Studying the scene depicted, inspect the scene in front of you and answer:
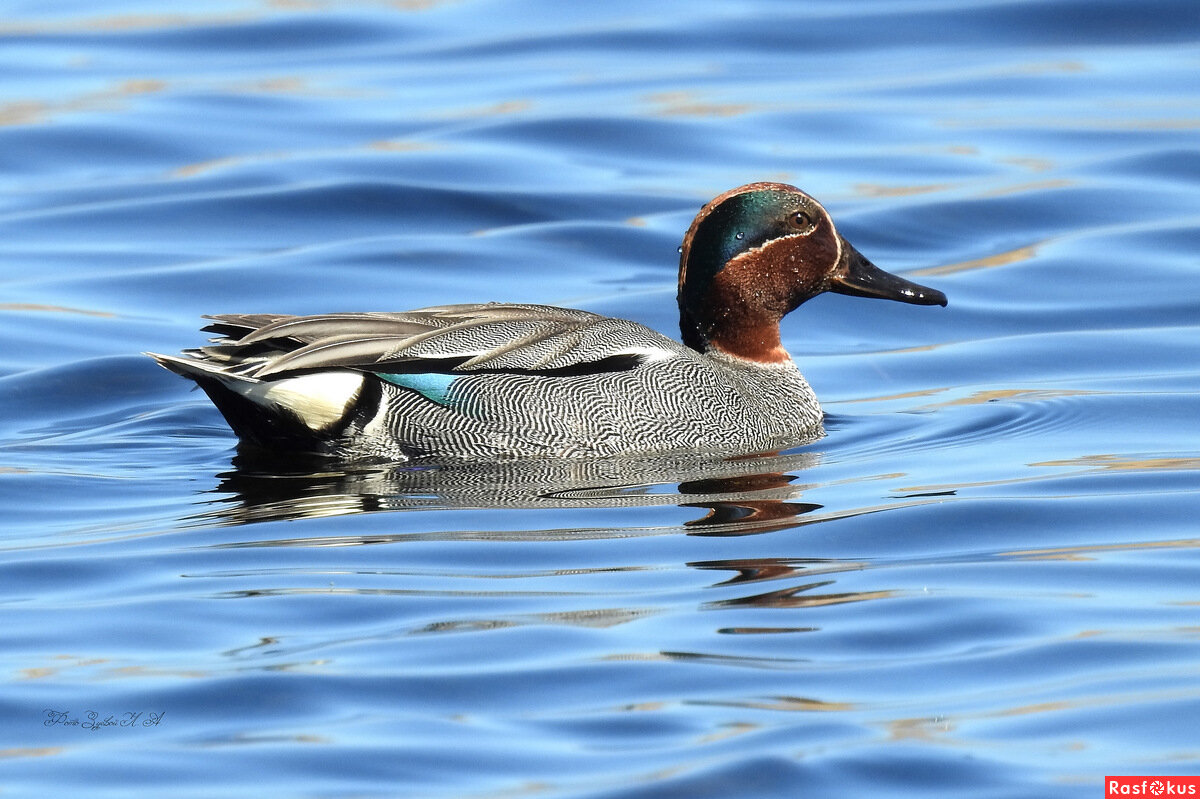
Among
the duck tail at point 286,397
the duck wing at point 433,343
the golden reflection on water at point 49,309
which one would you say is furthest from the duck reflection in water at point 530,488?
the golden reflection on water at point 49,309

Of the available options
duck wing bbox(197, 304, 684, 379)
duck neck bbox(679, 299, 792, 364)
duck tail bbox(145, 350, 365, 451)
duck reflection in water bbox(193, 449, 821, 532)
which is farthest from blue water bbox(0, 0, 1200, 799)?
duck neck bbox(679, 299, 792, 364)

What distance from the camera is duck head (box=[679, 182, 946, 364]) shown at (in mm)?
8375

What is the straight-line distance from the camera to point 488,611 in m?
5.54

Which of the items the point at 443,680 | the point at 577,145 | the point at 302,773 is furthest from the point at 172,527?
the point at 577,145

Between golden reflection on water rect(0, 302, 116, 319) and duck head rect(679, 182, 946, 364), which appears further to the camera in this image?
golden reflection on water rect(0, 302, 116, 319)

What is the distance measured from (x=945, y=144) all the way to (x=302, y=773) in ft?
35.5

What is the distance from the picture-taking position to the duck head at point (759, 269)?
330 inches

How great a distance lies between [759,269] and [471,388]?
1515mm

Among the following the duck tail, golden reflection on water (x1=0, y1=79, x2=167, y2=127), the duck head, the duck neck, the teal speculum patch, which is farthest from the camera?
golden reflection on water (x1=0, y1=79, x2=167, y2=127)

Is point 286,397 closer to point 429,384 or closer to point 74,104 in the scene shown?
point 429,384

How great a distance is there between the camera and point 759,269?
848 cm

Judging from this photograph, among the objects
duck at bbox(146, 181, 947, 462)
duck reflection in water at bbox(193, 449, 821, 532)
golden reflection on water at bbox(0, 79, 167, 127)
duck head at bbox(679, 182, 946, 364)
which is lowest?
duck reflection in water at bbox(193, 449, 821, 532)

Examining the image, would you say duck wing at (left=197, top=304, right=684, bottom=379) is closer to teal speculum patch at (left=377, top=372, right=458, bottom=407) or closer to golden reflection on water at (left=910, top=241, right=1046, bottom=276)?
teal speculum patch at (left=377, top=372, right=458, bottom=407)

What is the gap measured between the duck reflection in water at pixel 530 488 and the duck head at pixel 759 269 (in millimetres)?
829
